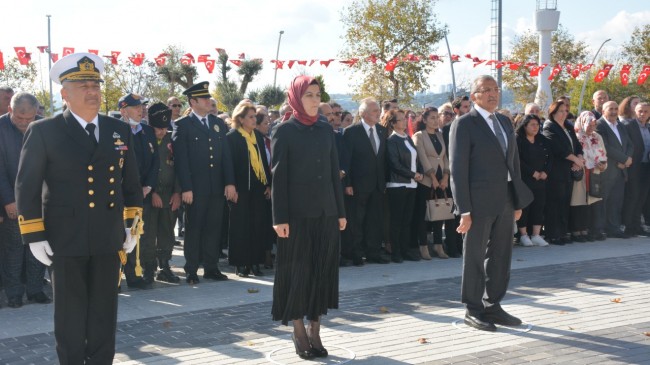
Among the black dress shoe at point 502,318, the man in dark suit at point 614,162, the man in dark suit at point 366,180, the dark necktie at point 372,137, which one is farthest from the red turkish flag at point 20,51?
the black dress shoe at point 502,318

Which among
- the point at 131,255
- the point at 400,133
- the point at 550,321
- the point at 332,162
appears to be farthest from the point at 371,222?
the point at 332,162

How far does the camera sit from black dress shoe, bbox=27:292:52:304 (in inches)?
358

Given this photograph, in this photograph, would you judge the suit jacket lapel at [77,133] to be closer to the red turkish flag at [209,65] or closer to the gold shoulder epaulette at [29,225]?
the gold shoulder epaulette at [29,225]

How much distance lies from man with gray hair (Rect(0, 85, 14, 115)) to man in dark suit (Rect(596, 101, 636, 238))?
30.6 ft

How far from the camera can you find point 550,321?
25.8ft

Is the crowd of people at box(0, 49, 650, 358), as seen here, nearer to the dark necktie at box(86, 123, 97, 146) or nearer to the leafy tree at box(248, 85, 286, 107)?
the dark necktie at box(86, 123, 97, 146)

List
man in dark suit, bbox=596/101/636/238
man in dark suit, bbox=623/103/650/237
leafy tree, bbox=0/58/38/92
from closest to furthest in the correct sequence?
man in dark suit, bbox=596/101/636/238, man in dark suit, bbox=623/103/650/237, leafy tree, bbox=0/58/38/92

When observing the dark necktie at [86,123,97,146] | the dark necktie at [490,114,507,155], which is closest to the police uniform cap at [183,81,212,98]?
the dark necktie at [490,114,507,155]

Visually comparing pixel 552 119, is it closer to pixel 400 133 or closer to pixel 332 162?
pixel 400 133

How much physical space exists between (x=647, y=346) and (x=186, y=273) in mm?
5843

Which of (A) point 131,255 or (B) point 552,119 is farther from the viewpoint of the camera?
(B) point 552,119

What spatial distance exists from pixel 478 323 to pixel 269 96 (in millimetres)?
26243

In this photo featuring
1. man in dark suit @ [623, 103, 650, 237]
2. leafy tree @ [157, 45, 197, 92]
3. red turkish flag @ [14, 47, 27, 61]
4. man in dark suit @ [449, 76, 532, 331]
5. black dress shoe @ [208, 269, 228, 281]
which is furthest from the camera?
leafy tree @ [157, 45, 197, 92]

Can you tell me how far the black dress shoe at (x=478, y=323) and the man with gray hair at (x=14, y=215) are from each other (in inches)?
180
